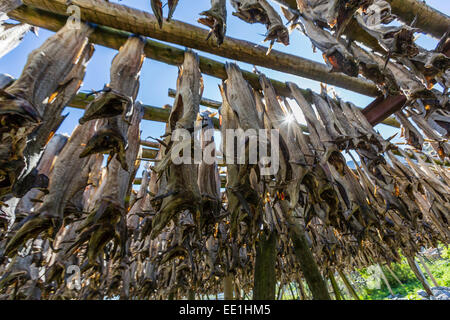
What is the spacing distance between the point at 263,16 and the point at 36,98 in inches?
61.5

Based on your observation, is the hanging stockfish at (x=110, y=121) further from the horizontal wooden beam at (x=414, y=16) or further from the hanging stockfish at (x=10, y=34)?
the horizontal wooden beam at (x=414, y=16)

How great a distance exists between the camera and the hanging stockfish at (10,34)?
1.65 m

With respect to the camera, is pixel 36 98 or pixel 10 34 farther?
pixel 10 34

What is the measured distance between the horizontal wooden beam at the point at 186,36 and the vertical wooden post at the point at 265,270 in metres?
2.45

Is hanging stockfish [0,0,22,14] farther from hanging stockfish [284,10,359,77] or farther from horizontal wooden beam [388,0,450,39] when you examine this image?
horizontal wooden beam [388,0,450,39]

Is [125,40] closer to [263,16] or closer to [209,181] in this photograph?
[263,16]

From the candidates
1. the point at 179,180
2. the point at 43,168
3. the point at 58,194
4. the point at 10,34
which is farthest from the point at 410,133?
the point at 10,34

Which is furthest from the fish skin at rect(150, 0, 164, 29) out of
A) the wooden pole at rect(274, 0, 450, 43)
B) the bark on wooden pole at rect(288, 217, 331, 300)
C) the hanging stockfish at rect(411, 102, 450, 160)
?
the hanging stockfish at rect(411, 102, 450, 160)

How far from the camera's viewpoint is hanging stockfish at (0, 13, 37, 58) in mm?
1650

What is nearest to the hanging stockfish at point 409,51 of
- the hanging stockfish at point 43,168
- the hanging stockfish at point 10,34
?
the hanging stockfish at point 10,34

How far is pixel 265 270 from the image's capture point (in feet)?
10.5

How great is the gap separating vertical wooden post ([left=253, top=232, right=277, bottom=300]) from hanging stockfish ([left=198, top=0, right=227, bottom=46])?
9.69ft

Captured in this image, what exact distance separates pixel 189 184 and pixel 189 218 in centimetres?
98
